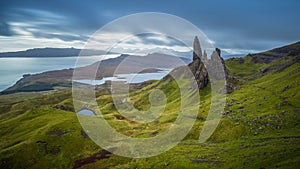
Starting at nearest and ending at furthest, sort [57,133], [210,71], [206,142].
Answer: [206,142]
[57,133]
[210,71]

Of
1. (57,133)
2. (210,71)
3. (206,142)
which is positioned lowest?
(57,133)

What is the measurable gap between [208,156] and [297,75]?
9491 cm

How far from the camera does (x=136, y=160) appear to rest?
73.9 metres

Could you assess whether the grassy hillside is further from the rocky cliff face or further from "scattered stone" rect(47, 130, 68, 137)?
the rocky cliff face

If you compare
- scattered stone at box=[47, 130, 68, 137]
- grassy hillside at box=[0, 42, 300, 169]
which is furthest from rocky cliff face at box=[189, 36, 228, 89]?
scattered stone at box=[47, 130, 68, 137]

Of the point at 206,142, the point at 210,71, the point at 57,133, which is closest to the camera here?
the point at 206,142

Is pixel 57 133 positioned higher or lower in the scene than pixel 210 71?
lower

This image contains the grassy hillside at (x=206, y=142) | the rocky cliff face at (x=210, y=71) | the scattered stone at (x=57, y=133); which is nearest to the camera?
the grassy hillside at (x=206, y=142)

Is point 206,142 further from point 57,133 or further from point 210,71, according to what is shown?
point 210,71

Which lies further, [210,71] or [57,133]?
[210,71]

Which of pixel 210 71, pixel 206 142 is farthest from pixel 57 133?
pixel 210 71

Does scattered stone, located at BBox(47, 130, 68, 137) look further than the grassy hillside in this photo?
Yes

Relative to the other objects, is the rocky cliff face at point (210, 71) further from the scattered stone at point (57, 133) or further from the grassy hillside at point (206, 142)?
the scattered stone at point (57, 133)

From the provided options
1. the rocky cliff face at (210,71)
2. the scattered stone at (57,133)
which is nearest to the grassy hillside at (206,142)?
the scattered stone at (57,133)
